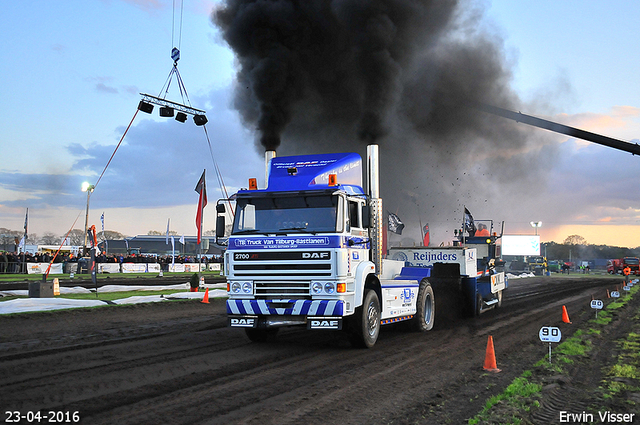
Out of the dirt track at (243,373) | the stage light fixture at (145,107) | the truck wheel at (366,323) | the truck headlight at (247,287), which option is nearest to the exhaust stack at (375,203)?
the truck wheel at (366,323)

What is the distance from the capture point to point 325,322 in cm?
902

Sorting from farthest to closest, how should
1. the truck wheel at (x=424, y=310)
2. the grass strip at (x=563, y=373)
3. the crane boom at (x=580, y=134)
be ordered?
the crane boom at (x=580, y=134) < the truck wheel at (x=424, y=310) < the grass strip at (x=563, y=373)

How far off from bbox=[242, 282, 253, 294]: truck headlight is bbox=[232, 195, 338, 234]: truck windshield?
98cm

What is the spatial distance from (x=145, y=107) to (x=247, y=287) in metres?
16.3

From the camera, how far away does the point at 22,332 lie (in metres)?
11.5

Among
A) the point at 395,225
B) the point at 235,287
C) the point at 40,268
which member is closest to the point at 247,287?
the point at 235,287

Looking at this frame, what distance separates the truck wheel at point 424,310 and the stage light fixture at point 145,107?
1581cm

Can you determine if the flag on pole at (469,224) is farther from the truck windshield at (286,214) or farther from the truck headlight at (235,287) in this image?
the truck headlight at (235,287)

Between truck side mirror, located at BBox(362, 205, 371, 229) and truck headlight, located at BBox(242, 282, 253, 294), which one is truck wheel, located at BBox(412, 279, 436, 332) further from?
truck headlight, located at BBox(242, 282, 253, 294)

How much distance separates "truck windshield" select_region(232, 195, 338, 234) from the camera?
9.30 meters

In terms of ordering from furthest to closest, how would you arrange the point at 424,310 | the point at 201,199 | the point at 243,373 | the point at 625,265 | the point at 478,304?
the point at 625,265 < the point at 201,199 < the point at 478,304 < the point at 424,310 < the point at 243,373

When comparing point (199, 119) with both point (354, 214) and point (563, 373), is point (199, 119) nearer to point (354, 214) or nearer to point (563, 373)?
point (354, 214)

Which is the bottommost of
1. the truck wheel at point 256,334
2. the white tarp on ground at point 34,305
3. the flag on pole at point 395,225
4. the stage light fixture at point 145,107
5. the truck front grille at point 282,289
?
the truck wheel at point 256,334

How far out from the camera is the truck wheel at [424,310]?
12625 mm
